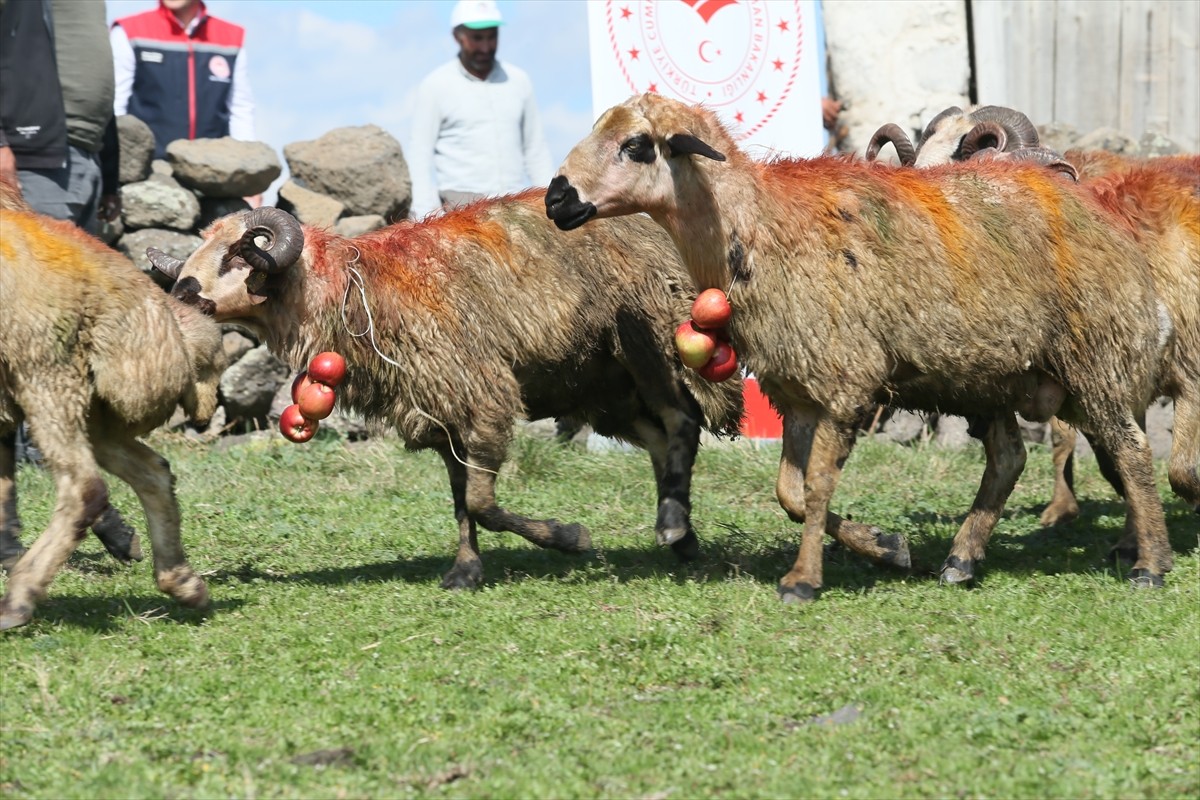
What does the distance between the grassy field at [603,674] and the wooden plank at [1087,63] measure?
19.2 feet

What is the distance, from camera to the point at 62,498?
20.1 feet

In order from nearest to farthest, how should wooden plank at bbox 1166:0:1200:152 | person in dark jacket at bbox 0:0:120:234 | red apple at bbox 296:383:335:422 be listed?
red apple at bbox 296:383:335:422
person in dark jacket at bbox 0:0:120:234
wooden plank at bbox 1166:0:1200:152

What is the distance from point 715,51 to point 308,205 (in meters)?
3.57

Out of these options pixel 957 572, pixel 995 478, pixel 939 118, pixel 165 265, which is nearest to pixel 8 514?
pixel 165 265

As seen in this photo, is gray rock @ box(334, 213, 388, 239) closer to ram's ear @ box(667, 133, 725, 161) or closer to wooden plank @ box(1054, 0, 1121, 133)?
ram's ear @ box(667, 133, 725, 161)

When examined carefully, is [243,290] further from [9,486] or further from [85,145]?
[85,145]

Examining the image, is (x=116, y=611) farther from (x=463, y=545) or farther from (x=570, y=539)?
(x=570, y=539)

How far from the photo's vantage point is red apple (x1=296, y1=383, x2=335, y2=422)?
725 cm

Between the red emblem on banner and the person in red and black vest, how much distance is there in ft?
10.0

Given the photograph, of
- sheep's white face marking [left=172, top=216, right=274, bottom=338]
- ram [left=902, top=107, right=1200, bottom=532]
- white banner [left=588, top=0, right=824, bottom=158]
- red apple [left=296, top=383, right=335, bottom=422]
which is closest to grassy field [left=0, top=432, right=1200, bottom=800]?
ram [left=902, top=107, right=1200, bottom=532]

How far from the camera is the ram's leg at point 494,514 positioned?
24.6 ft

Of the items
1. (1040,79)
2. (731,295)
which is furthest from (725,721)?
(1040,79)

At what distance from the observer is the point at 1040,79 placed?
13562 millimetres

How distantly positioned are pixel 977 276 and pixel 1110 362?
0.84 metres
